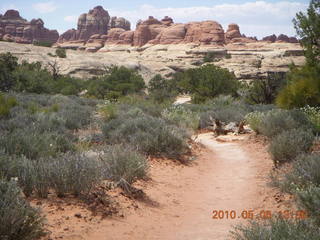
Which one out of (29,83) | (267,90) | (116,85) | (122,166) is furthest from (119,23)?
(122,166)

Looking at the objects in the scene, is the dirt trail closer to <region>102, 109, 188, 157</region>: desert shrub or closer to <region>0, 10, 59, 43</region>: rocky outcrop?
<region>102, 109, 188, 157</region>: desert shrub

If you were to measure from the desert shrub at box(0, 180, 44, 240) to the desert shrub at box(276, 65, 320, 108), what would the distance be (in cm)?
1103

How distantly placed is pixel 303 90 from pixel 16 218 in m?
12.3

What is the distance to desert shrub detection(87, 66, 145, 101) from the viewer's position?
38.6 m

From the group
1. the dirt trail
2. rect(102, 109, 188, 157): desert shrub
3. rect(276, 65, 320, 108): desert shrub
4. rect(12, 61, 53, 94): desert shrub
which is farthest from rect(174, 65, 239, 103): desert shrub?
the dirt trail

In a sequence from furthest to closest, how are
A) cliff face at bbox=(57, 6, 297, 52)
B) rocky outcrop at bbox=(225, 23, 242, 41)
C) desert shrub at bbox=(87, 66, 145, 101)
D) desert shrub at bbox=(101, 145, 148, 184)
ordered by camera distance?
rocky outcrop at bbox=(225, 23, 242, 41) < cliff face at bbox=(57, 6, 297, 52) < desert shrub at bbox=(87, 66, 145, 101) < desert shrub at bbox=(101, 145, 148, 184)

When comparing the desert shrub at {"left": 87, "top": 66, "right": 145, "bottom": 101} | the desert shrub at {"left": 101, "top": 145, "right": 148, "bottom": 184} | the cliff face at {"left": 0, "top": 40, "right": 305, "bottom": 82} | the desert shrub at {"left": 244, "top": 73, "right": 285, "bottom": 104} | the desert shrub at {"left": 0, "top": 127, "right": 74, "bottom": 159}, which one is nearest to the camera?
the desert shrub at {"left": 101, "top": 145, "right": 148, "bottom": 184}

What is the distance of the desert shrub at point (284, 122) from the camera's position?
35.5 feet

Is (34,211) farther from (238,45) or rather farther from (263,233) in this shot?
(238,45)

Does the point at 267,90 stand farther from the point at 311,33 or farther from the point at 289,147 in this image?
the point at 289,147

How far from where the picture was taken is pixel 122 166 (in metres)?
6.44

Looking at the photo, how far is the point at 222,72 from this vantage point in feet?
109

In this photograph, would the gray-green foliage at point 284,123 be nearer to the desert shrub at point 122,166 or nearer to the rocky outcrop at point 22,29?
the desert shrub at point 122,166
